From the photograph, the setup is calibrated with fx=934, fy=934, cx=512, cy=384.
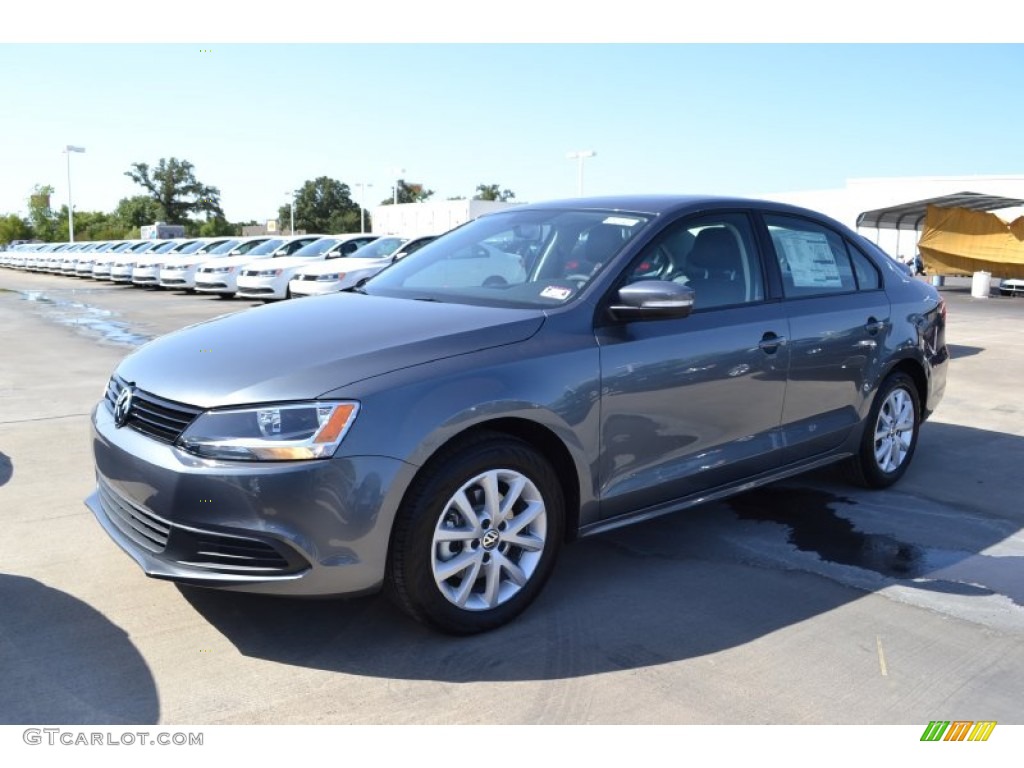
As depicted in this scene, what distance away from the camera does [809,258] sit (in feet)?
16.0

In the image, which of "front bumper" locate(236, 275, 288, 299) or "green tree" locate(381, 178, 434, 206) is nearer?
"front bumper" locate(236, 275, 288, 299)

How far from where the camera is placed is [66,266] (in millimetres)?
37438

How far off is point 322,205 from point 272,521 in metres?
105

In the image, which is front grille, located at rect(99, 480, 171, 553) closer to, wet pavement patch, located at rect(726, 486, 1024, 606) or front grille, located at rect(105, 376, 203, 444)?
front grille, located at rect(105, 376, 203, 444)

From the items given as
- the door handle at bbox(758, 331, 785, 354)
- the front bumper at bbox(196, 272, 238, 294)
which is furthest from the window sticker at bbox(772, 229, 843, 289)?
the front bumper at bbox(196, 272, 238, 294)

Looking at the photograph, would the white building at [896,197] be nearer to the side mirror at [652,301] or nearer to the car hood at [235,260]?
the car hood at [235,260]

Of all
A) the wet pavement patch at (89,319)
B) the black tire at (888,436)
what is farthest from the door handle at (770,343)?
the wet pavement patch at (89,319)

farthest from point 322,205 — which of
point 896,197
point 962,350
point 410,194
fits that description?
point 962,350

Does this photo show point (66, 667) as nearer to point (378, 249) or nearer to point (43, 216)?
point (378, 249)

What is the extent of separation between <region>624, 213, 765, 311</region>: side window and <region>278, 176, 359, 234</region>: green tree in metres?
101

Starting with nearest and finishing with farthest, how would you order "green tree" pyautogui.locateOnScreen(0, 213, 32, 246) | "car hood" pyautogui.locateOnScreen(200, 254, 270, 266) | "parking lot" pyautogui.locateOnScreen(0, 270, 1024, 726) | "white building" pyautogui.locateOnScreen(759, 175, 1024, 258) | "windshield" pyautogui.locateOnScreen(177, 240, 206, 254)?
"parking lot" pyautogui.locateOnScreen(0, 270, 1024, 726), "car hood" pyautogui.locateOnScreen(200, 254, 270, 266), "windshield" pyautogui.locateOnScreen(177, 240, 206, 254), "white building" pyautogui.locateOnScreen(759, 175, 1024, 258), "green tree" pyautogui.locateOnScreen(0, 213, 32, 246)

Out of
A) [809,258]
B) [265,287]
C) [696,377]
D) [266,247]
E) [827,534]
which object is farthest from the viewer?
[266,247]
